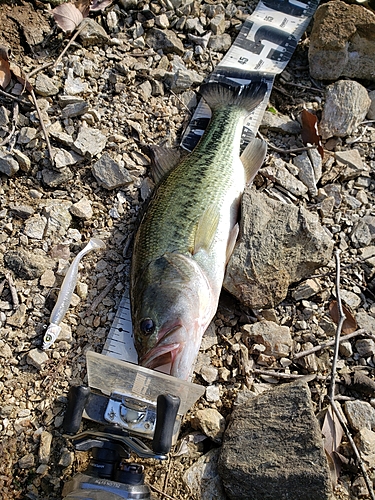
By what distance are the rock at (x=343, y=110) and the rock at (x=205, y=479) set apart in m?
2.95

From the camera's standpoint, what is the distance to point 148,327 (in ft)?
10.5

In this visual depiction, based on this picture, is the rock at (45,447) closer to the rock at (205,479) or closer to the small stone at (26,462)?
the small stone at (26,462)

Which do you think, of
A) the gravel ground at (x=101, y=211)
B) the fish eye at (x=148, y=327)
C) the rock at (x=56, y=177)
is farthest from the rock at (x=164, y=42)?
the fish eye at (x=148, y=327)

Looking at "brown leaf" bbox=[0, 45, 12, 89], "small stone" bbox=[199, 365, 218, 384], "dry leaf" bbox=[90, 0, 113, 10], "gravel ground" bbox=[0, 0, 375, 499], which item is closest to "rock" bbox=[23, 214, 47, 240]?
"gravel ground" bbox=[0, 0, 375, 499]

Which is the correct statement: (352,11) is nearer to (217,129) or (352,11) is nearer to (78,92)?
(217,129)

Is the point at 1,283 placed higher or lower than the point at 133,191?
lower

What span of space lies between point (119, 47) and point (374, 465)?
13.2ft

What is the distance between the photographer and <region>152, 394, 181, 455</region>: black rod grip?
7.98 feet

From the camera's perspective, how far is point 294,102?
16.6 ft

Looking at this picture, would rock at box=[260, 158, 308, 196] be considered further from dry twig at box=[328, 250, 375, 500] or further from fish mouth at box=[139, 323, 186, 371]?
fish mouth at box=[139, 323, 186, 371]

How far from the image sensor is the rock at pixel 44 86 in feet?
14.7

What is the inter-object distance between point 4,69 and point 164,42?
5.07 ft

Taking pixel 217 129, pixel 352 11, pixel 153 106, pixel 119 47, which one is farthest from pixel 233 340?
pixel 352 11

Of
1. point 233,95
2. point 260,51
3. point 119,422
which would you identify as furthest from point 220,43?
point 119,422
